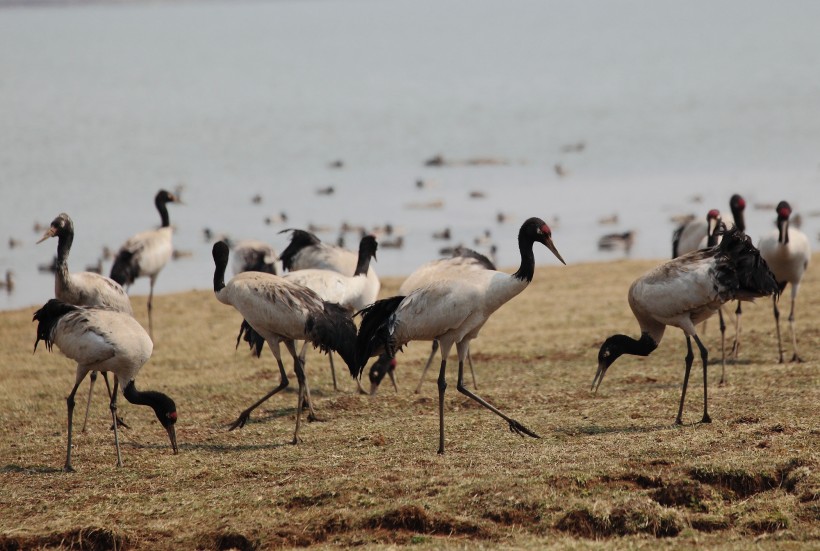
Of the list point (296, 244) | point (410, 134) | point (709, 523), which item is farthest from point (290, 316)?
point (410, 134)

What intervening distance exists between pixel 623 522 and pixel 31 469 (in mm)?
4717

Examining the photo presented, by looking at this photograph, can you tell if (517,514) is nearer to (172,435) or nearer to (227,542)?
(227,542)

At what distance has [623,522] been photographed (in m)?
7.10

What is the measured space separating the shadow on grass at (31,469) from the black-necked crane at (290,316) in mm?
1700

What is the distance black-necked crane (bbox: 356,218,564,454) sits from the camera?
9367 mm

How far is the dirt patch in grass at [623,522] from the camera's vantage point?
7039 mm

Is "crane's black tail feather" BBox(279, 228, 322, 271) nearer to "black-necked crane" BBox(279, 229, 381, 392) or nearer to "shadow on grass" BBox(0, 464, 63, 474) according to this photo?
"black-necked crane" BBox(279, 229, 381, 392)

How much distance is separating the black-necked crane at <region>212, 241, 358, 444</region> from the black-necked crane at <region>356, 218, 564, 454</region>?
0.56 metres

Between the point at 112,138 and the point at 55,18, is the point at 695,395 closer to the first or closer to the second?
the point at 112,138

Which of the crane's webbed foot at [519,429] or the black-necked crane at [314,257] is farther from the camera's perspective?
the black-necked crane at [314,257]

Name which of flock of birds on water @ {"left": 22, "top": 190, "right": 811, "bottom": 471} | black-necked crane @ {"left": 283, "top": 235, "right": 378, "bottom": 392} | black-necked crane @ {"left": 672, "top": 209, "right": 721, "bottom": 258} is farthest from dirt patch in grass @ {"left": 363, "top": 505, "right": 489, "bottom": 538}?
black-necked crane @ {"left": 672, "top": 209, "right": 721, "bottom": 258}

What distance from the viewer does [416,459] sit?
8641 millimetres

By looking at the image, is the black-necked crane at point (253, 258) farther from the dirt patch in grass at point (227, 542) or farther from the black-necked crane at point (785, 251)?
the dirt patch in grass at point (227, 542)

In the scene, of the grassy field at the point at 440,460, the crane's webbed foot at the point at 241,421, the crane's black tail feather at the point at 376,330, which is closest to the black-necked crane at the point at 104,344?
the grassy field at the point at 440,460
